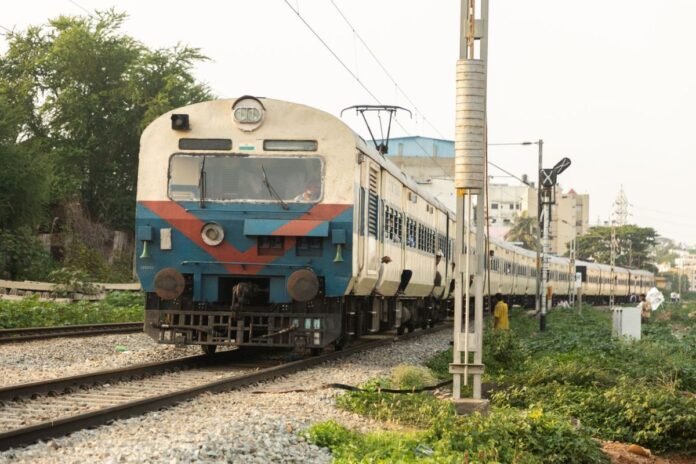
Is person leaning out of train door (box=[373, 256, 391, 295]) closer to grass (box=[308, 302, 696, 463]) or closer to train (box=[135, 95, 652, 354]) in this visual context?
grass (box=[308, 302, 696, 463])

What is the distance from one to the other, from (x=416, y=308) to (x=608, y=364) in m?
8.43

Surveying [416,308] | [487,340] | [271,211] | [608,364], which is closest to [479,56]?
[271,211]

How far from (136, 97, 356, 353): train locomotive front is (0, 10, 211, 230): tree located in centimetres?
3058

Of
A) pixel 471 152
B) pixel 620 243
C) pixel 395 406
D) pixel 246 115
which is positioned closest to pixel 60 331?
pixel 246 115

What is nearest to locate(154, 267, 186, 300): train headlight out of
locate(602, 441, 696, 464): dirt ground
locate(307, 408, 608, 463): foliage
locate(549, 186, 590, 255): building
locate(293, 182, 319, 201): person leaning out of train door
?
locate(293, 182, 319, 201): person leaning out of train door

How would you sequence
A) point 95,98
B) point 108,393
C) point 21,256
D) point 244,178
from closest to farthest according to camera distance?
point 108,393 < point 244,178 < point 21,256 < point 95,98

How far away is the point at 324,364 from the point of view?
14531 millimetres

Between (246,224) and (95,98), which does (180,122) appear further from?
(95,98)

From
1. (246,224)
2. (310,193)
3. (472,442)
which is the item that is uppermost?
(310,193)

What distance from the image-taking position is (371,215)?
49.1 ft

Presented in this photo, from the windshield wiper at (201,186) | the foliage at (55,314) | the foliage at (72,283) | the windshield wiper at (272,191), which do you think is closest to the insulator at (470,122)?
the windshield wiper at (272,191)

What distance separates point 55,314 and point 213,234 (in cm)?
1048

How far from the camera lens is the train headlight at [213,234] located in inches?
535

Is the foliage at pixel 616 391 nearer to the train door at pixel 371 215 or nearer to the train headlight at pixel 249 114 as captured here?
the train door at pixel 371 215
